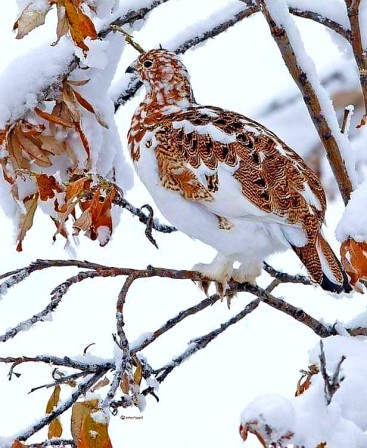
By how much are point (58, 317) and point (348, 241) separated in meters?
5.55

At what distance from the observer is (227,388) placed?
21.8 feet

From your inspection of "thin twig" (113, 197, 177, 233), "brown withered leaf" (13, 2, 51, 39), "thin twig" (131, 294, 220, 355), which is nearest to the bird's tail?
"thin twig" (131, 294, 220, 355)

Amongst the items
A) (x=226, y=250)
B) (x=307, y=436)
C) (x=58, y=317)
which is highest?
(x=58, y=317)

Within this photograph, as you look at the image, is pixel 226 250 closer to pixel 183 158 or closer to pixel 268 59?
pixel 183 158

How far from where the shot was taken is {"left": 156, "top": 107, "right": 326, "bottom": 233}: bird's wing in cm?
280

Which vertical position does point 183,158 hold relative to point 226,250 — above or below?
above

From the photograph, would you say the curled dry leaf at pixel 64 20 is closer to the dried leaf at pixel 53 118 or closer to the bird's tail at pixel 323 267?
the dried leaf at pixel 53 118

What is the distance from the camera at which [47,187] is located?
8.28 ft

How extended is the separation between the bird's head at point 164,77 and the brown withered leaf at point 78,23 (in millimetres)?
879

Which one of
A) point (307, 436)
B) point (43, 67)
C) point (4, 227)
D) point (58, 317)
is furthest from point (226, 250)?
point (4, 227)

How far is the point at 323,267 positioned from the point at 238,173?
308 millimetres

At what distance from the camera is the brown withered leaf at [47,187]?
2.52 m

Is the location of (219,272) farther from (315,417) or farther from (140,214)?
(315,417)

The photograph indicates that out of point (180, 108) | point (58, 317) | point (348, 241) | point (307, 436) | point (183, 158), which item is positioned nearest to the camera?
point (307, 436)
